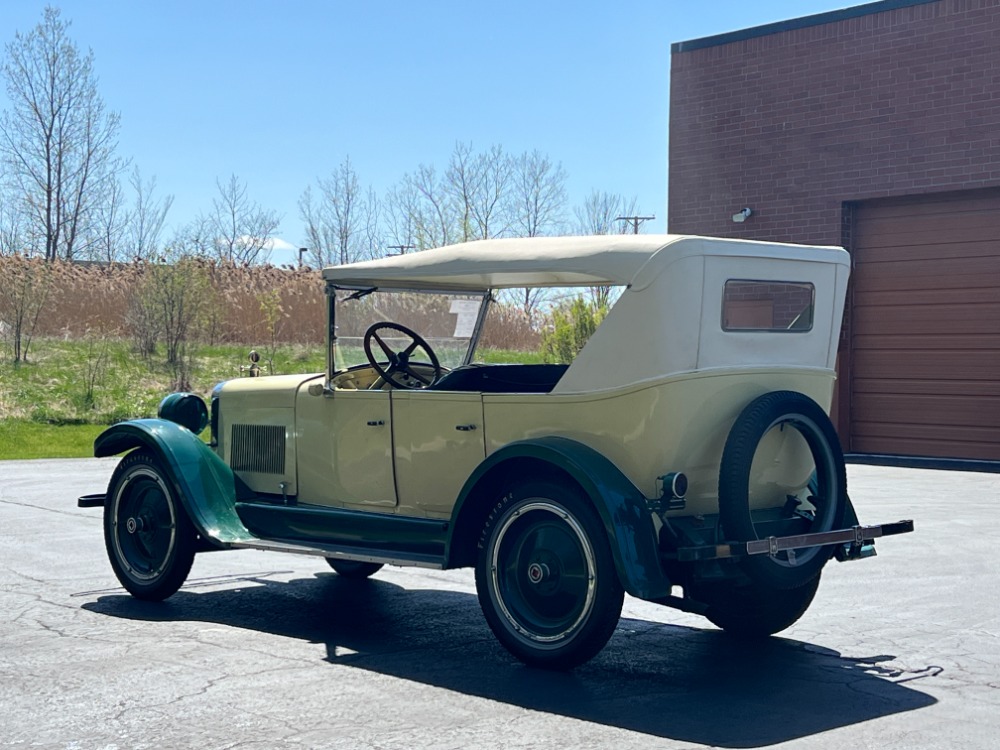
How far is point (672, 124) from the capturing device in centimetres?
2134

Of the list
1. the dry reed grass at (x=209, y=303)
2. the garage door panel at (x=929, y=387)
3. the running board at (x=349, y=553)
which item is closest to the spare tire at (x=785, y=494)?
the running board at (x=349, y=553)

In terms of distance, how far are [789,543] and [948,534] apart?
17.2 ft

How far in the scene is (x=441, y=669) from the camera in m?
6.00

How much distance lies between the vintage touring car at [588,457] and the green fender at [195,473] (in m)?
0.02

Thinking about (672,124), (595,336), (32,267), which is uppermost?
(672,124)

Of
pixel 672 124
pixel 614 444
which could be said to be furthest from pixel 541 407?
pixel 672 124

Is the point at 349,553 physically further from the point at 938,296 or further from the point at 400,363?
the point at 938,296

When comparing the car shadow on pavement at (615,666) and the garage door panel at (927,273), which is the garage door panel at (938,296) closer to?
the garage door panel at (927,273)

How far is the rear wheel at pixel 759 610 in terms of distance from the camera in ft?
21.3

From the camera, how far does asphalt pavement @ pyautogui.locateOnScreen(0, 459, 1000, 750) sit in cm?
488

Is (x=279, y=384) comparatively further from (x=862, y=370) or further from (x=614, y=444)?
(x=862, y=370)

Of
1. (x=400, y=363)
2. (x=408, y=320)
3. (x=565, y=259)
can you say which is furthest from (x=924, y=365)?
(x=565, y=259)

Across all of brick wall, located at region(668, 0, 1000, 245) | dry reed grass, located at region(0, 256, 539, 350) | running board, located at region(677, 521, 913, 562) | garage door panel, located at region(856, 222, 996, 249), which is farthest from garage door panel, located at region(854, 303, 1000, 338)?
running board, located at region(677, 521, 913, 562)

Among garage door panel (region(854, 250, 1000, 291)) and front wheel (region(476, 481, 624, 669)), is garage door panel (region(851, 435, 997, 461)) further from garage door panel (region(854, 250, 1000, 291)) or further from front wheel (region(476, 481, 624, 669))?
front wheel (region(476, 481, 624, 669))
